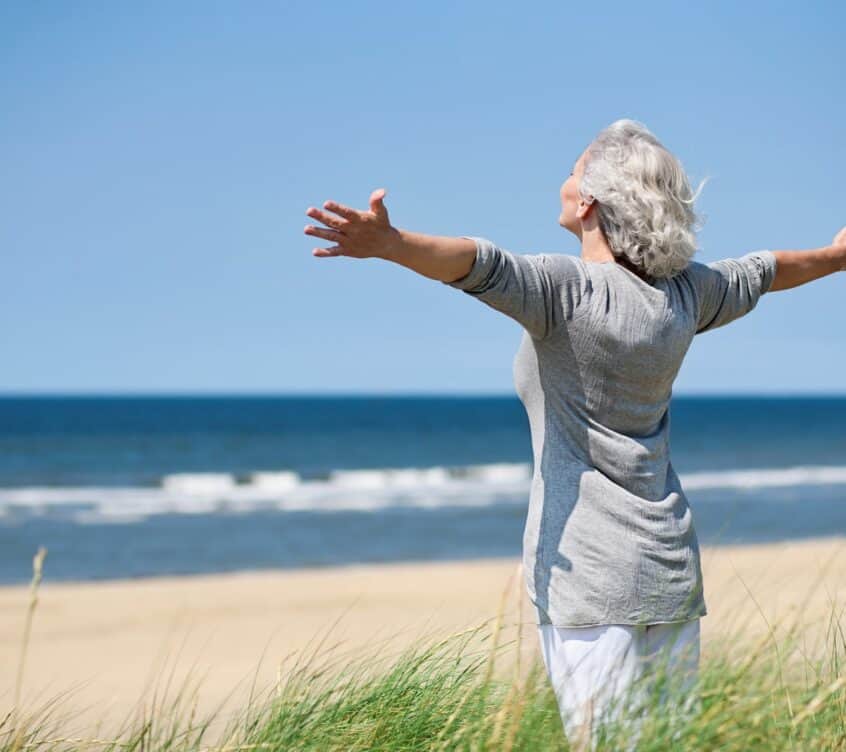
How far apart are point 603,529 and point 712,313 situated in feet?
1.94

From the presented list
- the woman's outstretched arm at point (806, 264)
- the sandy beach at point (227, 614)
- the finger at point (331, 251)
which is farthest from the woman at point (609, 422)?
the sandy beach at point (227, 614)

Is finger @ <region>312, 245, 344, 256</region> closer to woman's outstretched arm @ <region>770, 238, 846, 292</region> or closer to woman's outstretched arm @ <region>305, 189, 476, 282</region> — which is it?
woman's outstretched arm @ <region>305, 189, 476, 282</region>

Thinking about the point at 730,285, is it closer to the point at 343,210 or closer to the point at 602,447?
the point at 602,447

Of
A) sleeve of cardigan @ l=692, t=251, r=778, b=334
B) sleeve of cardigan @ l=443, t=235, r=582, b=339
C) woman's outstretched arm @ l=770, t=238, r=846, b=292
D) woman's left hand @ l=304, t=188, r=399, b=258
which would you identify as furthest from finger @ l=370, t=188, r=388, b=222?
woman's outstretched arm @ l=770, t=238, r=846, b=292

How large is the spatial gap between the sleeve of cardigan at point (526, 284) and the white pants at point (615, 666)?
582 mm

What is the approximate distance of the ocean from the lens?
15.6 meters

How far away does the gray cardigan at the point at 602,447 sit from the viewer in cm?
205

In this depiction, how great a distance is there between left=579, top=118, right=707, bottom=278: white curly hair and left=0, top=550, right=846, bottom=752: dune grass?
2.39 ft

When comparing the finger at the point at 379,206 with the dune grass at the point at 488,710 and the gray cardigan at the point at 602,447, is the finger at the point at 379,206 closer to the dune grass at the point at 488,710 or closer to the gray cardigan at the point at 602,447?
the gray cardigan at the point at 602,447

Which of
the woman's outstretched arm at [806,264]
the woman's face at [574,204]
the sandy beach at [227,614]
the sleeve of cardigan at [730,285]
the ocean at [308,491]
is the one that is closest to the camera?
the woman's face at [574,204]

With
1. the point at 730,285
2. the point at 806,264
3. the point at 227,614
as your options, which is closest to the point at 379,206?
the point at 730,285

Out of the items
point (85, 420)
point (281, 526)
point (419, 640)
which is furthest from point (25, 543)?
point (85, 420)

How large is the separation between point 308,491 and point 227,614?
601 inches

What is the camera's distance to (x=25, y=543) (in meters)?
16.3
